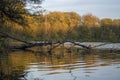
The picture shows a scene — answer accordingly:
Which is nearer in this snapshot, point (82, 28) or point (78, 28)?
point (78, 28)

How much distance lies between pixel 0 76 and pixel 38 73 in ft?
27.5

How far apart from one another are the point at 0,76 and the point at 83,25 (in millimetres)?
104618

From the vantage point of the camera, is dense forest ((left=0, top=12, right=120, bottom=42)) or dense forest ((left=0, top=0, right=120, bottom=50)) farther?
dense forest ((left=0, top=12, right=120, bottom=42))

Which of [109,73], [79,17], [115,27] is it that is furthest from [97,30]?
[109,73]

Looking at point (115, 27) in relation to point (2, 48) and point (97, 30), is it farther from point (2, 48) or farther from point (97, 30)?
point (2, 48)

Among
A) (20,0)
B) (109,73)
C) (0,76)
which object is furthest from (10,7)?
(109,73)

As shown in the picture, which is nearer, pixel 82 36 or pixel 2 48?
pixel 2 48

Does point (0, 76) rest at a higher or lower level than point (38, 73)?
higher

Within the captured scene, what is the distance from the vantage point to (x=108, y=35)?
105m

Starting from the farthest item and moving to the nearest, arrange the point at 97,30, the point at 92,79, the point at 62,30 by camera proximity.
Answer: the point at 97,30 → the point at 62,30 → the point at 92,79

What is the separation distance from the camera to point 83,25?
117m

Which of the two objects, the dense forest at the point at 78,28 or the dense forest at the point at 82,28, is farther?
the dense forest at the point at 82,28

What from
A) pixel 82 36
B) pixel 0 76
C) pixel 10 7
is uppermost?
pixel 10 7

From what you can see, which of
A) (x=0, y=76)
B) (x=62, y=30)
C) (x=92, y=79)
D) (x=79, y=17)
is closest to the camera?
(x=0, y=76)
